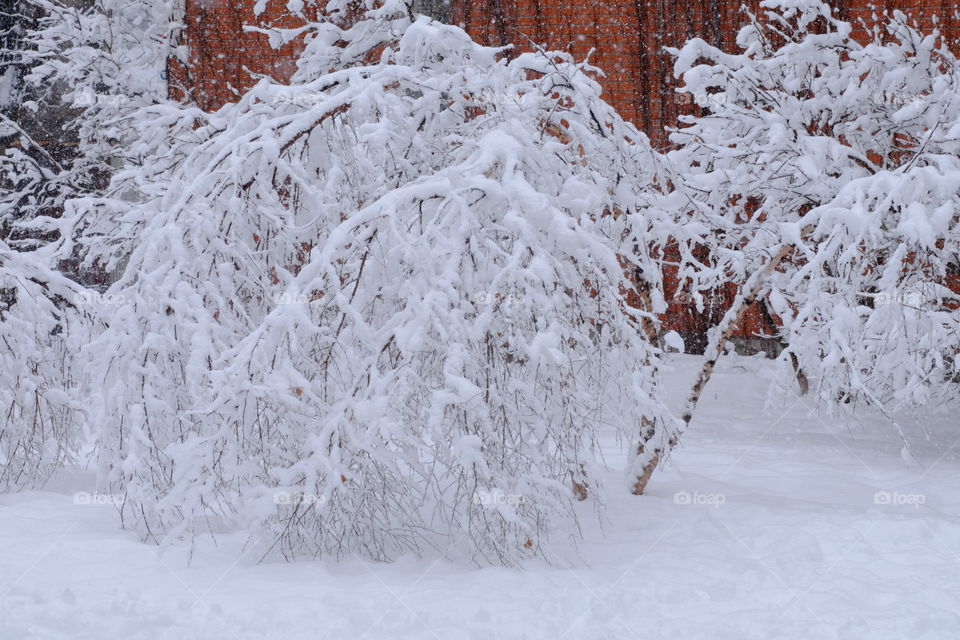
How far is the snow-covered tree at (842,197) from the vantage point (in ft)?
19.2

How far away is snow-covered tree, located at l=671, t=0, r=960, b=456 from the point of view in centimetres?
584

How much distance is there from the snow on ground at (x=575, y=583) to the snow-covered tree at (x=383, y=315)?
24cm

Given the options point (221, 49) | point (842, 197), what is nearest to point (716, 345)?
point (842, 197)

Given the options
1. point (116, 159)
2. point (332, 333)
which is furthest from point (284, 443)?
point (116, 159)

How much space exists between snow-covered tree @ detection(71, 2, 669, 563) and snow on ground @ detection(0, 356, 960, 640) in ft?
0.79

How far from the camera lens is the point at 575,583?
4.51 metres

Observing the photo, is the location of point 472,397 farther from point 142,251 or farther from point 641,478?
point 641,478

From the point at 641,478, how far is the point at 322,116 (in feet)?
9.77

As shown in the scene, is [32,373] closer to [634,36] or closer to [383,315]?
[383,315]

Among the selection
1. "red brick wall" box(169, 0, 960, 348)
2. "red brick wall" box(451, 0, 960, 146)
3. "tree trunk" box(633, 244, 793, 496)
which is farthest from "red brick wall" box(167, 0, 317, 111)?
"tree trunk" box(633, 244, 793, 496)

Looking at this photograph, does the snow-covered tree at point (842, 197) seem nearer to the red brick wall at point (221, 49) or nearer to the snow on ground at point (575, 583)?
the snow on ground at point (575, 583)

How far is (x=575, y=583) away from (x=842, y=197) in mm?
2944

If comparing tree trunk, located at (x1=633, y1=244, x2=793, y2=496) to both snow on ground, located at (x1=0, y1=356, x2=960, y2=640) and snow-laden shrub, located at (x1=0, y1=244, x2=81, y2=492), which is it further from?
snow-laden shrub, located at (x1=0, y1=244, x2=81, y2=492)

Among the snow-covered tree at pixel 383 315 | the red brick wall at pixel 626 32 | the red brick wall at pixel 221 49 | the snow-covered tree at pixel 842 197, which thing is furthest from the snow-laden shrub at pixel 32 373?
the red brick wall at pixel 626 32
